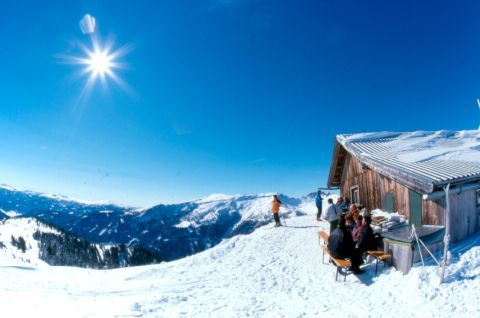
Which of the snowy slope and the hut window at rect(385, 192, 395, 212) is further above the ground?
the hut window at rect(385, 192, 395, 212)

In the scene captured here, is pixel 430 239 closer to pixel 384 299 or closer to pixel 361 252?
pixel 361 252

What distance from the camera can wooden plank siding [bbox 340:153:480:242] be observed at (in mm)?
10461

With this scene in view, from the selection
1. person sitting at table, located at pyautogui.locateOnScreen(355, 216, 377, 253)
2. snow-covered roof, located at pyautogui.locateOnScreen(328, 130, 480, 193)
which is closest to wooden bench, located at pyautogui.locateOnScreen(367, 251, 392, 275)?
person sitting at table, located at pyautogui.locateOnScreen(355, 216, 377, 253)

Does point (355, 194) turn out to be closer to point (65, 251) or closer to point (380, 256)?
point (380, 256)

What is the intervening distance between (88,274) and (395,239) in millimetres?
13589

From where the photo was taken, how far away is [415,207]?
12.8 meters

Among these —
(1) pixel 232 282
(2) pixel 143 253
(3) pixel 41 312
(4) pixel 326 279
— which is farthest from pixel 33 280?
(2) pixel 143 253

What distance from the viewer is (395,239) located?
31.8 ft

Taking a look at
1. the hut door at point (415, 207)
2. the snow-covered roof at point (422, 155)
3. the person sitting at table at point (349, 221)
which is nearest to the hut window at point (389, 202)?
the hut door at point (415, 207)

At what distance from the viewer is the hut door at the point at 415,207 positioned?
12413 millimetres

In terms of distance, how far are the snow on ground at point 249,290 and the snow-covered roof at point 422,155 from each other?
7.68ft

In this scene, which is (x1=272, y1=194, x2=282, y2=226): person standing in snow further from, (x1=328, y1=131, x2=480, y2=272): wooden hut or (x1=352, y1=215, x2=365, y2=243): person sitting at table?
(x1=352, y1=215, x2=365, y2=243): person sitting at table

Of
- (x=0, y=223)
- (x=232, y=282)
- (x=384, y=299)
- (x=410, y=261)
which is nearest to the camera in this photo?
(x=384, y=299)

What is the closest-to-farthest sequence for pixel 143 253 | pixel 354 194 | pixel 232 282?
pixel 232 282, pixel 354 194, pixel 143 253
